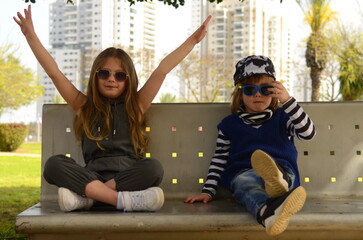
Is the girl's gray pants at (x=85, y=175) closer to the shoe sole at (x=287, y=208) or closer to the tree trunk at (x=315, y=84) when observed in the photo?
the shoe sole at (x=287, y=208)

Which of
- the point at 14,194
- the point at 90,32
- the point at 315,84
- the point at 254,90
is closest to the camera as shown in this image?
the point at 254,90

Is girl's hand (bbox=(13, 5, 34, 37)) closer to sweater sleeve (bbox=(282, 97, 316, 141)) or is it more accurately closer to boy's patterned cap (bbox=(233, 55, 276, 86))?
boy's patterned cap (bbox=(233, 55, 276, 86))

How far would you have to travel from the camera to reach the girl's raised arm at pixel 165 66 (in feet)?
10.8

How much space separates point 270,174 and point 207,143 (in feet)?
3.98

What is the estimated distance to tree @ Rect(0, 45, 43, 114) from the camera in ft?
100

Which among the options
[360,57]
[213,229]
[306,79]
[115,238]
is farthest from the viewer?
[306,79]

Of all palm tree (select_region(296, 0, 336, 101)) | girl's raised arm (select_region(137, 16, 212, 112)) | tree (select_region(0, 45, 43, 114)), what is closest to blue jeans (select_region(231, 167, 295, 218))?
girl's raised arm (select_region(137, 16, 212, 112))

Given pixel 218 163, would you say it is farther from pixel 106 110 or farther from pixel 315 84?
pixel 315 84

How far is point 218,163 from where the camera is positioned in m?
3.42

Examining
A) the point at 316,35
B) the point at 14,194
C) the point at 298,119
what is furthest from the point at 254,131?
the point at 316,35

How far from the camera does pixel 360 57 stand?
82.8ft

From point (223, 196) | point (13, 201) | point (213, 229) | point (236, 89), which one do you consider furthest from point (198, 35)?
point (13, 201)

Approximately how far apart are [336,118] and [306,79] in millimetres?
29605

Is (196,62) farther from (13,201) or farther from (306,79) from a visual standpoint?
(13,201)
